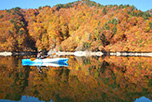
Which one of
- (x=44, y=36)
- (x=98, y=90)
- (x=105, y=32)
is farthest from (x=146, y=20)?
(x=98, y=90)

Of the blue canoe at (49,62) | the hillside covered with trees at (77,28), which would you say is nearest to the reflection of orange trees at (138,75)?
the blue canoe at (49,62)

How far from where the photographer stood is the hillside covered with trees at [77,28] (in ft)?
298

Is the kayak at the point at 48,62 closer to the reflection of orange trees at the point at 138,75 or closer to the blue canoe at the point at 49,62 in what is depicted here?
the blue canoe at the point at 49,62

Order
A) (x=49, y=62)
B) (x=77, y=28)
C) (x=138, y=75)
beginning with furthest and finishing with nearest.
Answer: (x=77, y=28), (x=49, y=62), (x=138, y=75)

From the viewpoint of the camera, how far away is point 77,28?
134m

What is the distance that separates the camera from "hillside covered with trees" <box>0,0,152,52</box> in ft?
298

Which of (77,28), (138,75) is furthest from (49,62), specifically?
(77,28)

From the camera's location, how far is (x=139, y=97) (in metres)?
11.0

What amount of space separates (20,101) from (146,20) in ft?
296

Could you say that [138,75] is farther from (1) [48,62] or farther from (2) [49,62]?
(1) [48,62]

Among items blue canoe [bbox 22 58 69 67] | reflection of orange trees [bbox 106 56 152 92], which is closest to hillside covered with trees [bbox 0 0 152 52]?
blue canoe [bbox 22 58 69 67]

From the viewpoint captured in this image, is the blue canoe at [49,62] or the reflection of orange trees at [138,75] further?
the blue canoe at [49,62]

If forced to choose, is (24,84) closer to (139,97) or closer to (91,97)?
(91,97)

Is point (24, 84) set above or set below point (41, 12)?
below
